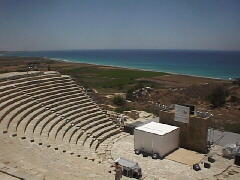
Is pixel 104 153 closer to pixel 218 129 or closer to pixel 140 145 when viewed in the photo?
pixel 140 145

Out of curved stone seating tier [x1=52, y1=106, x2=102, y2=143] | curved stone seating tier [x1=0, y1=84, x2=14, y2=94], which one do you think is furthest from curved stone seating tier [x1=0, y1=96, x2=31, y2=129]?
curved stone seating tier [x1=52, y1=106, x2=102, y2=143]

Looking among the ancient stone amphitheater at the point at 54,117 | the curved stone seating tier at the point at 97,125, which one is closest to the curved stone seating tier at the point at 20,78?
the ancient stone amphitheater at the point at 54,117

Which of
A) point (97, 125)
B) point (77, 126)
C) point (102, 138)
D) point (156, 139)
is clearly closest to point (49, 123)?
point (77, 126)

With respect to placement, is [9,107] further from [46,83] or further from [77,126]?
[46,83]

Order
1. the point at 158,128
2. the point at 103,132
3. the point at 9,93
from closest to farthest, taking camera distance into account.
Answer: the point at 158,128 < the point at 9,93 < the point at 103,132

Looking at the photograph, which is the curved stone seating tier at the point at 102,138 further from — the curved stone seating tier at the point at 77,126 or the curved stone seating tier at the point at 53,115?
the curved stone seating tier at the point at 77,126

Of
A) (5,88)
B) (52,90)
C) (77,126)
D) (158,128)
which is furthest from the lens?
(52,90)

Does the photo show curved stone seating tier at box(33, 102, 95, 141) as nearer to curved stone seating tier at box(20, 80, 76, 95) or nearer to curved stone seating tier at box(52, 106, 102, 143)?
curved stone seating tier at box(52, 106, 102, 143)
